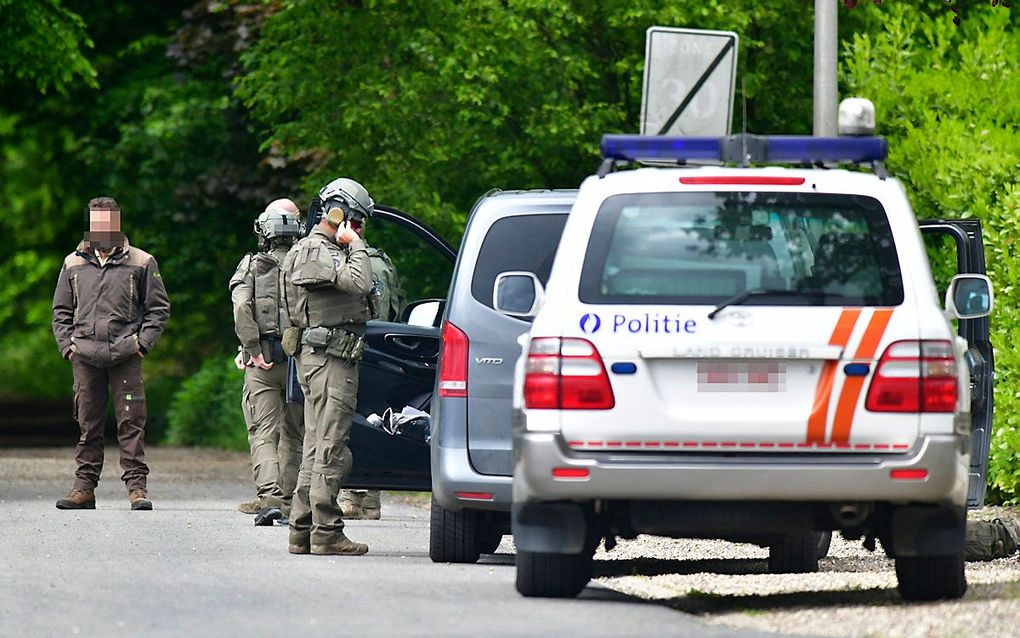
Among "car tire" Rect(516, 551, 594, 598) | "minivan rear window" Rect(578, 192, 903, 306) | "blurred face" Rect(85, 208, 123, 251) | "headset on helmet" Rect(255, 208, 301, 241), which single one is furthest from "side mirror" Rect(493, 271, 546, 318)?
"blurred face" Rect(85, 208, 123, 251)

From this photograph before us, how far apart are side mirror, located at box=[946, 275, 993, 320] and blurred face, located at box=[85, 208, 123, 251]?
25.3 ft

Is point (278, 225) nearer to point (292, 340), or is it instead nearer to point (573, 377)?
point (292, 340)

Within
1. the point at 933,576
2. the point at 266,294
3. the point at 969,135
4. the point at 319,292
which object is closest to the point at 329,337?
the point at 319,292

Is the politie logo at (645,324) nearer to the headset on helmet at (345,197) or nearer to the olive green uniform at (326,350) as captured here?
the olive green uniform at (326,350)

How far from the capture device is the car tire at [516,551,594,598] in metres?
9.23

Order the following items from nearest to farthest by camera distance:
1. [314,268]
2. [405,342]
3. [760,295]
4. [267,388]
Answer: [760,295] → [314,268] → [405,342] → [267,388]

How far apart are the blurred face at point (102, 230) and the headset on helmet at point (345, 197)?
13.2ft

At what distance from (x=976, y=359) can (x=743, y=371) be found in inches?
121

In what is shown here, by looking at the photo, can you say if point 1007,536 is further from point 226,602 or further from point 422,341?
point 226,602

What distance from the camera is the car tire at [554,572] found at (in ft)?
30.3

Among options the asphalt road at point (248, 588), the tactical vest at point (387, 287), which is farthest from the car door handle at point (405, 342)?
the tactical vest at point (387, 287)

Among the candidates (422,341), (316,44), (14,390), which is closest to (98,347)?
(422,341)

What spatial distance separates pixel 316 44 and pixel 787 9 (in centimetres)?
445

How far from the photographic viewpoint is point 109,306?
50.6ft
